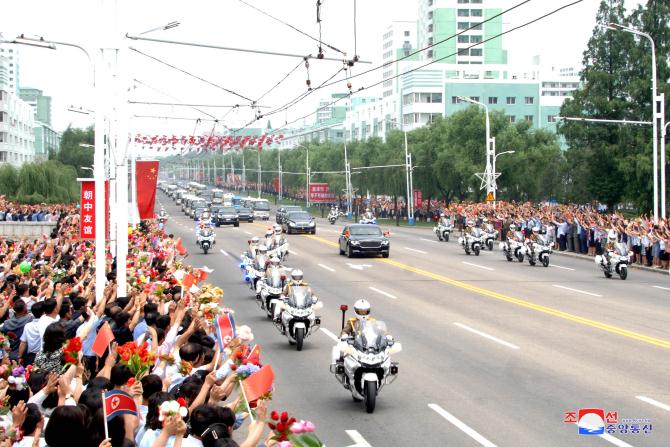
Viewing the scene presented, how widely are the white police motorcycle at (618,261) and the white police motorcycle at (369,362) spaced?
65.1ft

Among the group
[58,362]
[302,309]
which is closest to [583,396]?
[302,309]

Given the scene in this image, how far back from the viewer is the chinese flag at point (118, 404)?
7043 millimetres

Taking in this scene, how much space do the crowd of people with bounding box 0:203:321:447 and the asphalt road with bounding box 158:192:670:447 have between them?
192 cm

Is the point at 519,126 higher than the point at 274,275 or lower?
higher

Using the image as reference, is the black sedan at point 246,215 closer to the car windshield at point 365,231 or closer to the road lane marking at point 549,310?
the car windshield at point 365,231

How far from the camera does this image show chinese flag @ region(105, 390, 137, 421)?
7.04 m

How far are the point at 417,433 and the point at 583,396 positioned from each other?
308 cm

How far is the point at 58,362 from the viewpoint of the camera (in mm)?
9797

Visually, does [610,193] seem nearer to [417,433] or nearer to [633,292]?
[633,292]

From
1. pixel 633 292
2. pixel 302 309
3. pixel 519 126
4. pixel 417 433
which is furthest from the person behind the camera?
pixel 519 126

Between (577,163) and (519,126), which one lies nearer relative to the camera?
(577,163)

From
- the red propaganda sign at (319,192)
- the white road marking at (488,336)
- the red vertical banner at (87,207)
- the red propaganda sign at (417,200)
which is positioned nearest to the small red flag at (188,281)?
the red vertical banner at (87,207)

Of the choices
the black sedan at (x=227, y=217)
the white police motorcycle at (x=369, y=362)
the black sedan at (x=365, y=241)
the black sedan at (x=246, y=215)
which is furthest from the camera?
the black sedan at (x=246, y=215)

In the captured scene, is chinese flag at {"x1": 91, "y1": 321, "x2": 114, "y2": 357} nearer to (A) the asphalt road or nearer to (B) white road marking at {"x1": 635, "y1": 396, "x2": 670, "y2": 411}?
(A) the asphalt road
